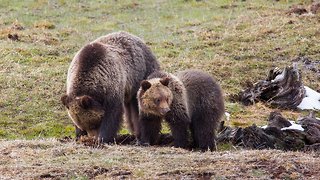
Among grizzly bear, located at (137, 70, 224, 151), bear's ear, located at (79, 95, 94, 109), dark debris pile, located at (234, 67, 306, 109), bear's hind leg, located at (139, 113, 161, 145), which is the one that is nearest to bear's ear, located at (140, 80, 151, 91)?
grizzly bear, located at (137, 70, 224, 151)

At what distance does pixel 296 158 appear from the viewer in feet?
26.4

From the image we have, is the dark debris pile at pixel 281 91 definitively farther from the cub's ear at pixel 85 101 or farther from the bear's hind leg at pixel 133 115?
the cub's ear at pixel 85 101

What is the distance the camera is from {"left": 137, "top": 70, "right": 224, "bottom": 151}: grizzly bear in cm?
1009

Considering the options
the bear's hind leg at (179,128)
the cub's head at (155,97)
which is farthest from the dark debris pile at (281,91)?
the cub's head at (155,97)

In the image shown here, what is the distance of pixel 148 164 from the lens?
8086 millimetres

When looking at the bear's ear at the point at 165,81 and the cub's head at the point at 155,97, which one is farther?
the bear's ear at the point at 165,81

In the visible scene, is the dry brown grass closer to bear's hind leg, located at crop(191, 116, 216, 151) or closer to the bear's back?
bear's hind leg, located at crop(191, 116, 216, 151)

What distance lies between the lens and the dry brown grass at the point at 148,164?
7578 mm

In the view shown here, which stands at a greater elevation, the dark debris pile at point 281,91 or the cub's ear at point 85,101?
the cub's ear at point 85,101

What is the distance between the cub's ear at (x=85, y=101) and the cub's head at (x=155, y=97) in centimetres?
87

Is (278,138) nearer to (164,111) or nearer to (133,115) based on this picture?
(164,111)

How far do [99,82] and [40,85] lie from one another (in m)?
5.47

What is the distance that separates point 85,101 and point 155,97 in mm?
1060

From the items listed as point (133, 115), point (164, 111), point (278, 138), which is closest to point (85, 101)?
point (164, 111)
